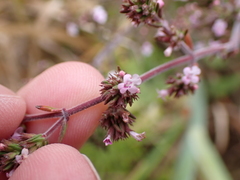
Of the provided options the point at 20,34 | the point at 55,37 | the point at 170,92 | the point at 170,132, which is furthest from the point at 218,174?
the point at 20,34

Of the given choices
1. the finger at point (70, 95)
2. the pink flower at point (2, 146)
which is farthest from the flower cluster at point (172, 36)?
the pink flower at point (2, 146)

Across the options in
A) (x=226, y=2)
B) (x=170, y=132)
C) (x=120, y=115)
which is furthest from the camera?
(x=170, y=132)

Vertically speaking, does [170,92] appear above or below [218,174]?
above

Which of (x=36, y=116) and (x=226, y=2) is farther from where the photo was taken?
(x=226, y=2)

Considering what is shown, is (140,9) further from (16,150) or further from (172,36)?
(16,150)

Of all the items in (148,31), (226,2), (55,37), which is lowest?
(55,37)

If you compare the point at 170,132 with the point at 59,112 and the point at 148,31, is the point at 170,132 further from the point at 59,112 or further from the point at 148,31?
the point at 59,112

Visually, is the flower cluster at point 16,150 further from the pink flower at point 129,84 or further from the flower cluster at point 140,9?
the flower cluster at point 140,9

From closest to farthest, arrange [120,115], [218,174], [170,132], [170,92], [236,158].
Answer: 1. [120,115]
2. [170,92]
3. [218,174]
4. [170,132]
5. [236,158]
